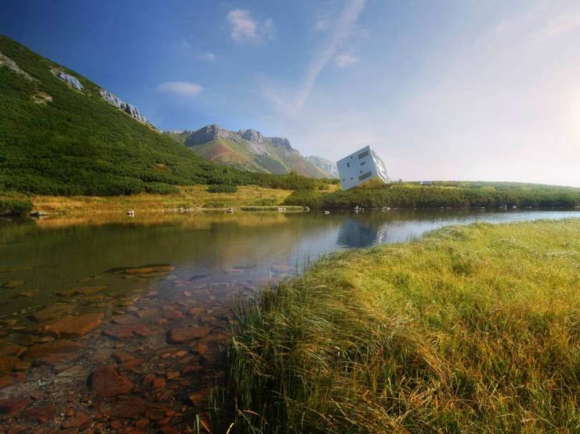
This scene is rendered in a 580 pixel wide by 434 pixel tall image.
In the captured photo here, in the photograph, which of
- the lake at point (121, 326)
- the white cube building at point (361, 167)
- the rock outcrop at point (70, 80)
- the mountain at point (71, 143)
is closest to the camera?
the lake at point (121, 326)

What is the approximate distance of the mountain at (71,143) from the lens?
61.5m

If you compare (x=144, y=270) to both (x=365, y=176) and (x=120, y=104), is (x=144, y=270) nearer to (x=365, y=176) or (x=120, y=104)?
(x=365, y=176)

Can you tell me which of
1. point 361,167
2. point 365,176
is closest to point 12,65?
point 361,167

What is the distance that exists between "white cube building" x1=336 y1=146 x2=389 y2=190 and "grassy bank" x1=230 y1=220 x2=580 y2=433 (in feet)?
139

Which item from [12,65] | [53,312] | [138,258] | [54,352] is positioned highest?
[12,65]

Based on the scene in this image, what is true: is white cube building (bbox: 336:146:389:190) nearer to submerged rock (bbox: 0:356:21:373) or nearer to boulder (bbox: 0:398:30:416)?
submerged rock (bbox: 0:356:21:373)

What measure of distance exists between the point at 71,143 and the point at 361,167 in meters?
90.6

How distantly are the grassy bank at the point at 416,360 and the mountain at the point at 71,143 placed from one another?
2676 inches

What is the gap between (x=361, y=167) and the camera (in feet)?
159

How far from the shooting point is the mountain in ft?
202

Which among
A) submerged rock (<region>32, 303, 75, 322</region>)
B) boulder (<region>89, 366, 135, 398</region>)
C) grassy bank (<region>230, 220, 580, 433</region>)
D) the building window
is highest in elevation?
the building window

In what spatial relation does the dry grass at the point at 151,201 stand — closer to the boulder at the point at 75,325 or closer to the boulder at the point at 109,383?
the boulder at the point at 75,325

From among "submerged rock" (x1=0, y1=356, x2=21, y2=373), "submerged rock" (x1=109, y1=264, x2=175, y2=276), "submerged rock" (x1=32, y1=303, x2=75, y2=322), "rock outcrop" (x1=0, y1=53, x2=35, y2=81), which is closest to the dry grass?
"submerged rock" (x1=109, y1=264, x2=175, y2=276)

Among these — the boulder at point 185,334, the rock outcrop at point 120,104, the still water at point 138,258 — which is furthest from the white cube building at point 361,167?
the rock outcrop at point 120,104
